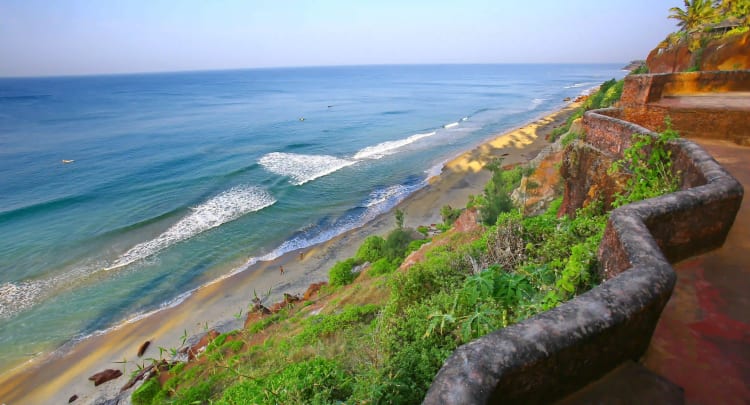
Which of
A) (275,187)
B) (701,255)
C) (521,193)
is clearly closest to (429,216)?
(521,193)

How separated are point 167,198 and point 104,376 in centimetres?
1581

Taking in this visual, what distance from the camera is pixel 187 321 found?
15031mm

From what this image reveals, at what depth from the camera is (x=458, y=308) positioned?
5.61 metres

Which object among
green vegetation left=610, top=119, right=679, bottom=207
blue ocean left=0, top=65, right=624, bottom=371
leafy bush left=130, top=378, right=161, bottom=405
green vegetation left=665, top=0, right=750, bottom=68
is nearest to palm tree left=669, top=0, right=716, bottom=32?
green vegetation left=665, top=0, right=750, bottom=68

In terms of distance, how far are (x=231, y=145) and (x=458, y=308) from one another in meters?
39.0

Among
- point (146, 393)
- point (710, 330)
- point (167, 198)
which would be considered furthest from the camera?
point (167, 198)

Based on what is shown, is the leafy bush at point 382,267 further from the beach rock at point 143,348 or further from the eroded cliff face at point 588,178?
Answer: the beach rock at point 143,348

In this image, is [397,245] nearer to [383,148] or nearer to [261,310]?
[261,310]

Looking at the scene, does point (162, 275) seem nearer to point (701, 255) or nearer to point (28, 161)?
point (701, 255)

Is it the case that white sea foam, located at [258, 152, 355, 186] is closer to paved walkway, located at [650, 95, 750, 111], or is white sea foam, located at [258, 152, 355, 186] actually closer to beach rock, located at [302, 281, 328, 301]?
beach rock, located at [302, 281, 328, 301]

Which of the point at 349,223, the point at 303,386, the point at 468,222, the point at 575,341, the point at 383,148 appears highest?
the point at 575,341

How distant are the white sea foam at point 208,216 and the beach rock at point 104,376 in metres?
7.37

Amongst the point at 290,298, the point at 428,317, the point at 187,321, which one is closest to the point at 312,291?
the point at 290,298

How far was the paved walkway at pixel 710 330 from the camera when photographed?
2.76 meters
